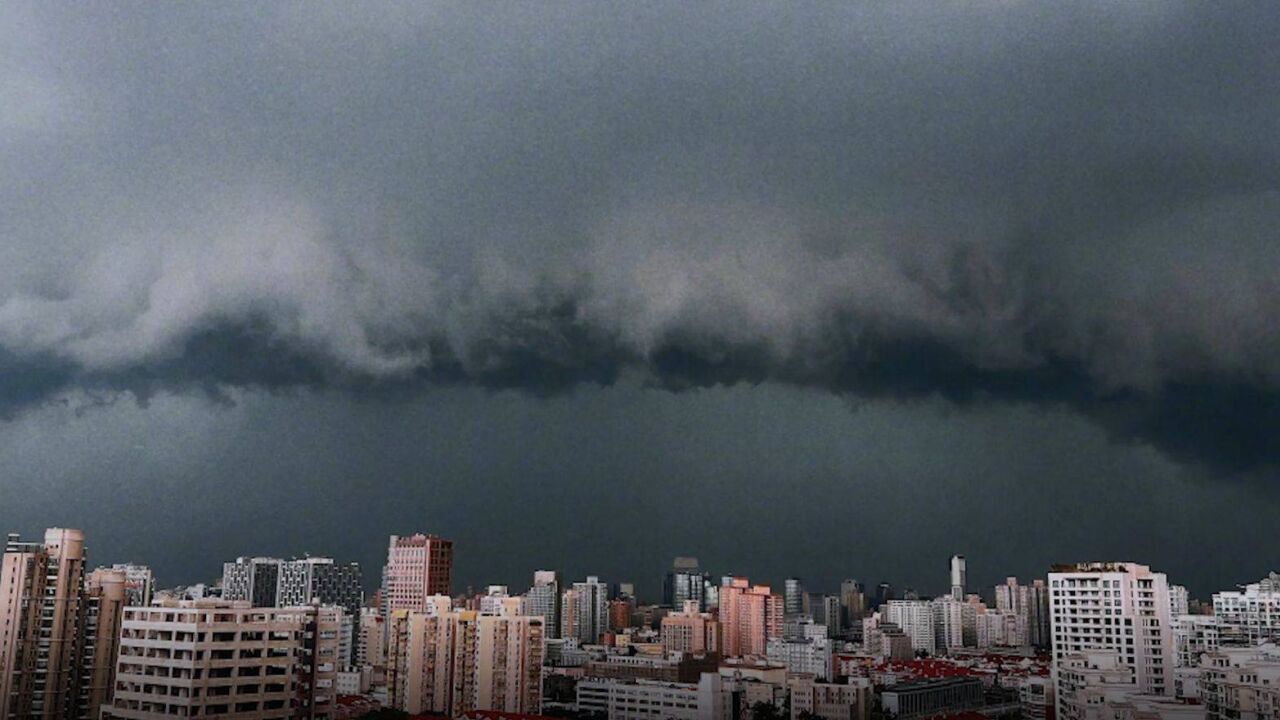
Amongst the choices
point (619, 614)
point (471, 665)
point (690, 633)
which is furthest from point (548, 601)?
point (471, 665)

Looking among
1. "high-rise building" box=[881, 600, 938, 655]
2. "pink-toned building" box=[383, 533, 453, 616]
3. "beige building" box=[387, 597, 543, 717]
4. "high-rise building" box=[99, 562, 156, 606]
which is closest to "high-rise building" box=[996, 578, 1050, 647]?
"high-rise building" box=[881, 600, 938, 655]

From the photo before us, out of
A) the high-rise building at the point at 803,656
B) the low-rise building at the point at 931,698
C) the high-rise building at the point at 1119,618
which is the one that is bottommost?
the low-rise building at the point at 931,698

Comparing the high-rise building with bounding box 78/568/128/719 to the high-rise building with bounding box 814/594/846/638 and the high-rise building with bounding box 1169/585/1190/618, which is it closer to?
the high-rise building with bounding box 1169/585/1190/618

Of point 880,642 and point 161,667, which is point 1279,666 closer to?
point 161,667

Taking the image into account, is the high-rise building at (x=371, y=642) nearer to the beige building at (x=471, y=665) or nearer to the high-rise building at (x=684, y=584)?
the beige building at (x=471, y=665)

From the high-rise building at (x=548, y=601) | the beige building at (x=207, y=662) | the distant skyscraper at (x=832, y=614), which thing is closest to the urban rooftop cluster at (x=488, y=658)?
the beige building at (x=207, y=662)

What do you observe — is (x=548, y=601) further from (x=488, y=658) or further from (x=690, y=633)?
(x=488, y=658)

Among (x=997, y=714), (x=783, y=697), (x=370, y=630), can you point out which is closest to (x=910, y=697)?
(x=997, y=714)
